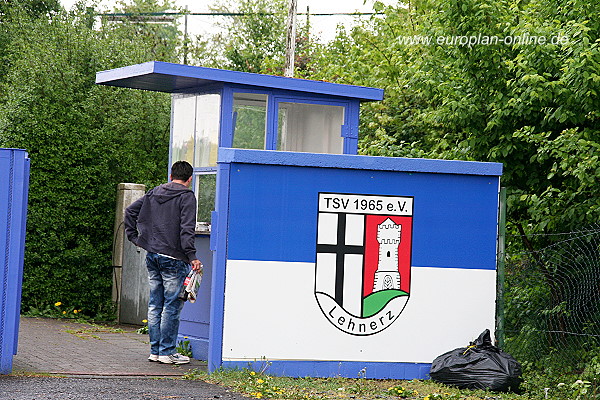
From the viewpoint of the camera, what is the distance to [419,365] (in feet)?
29.5

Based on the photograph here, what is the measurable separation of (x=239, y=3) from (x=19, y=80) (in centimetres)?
2693

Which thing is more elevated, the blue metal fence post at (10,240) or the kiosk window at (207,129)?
the kiosk window at (207,129)

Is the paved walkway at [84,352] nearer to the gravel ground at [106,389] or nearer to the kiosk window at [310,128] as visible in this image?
the gravel ground at [106,389]

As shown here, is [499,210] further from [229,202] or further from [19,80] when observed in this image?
[19,80]

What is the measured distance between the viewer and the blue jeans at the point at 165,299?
30.2 ft

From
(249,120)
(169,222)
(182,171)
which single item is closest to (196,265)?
(169,222)

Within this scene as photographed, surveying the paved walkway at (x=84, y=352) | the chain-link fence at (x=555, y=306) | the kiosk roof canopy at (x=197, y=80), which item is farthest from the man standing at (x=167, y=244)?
the chain-link fence at (x=555, y=306)

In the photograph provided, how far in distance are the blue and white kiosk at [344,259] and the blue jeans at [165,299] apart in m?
0.44

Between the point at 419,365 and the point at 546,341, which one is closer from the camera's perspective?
the point at 419,365

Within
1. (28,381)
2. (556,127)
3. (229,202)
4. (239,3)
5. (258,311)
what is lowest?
(28,381)

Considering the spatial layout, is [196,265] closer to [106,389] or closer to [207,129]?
[207,129]

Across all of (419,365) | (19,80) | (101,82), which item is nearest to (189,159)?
(101,82)

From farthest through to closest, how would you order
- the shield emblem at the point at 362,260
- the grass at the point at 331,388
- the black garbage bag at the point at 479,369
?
1. the shield emblem at the point at 362,260
2. the black garbage bag at the point at 479,369
3. the grass at the point at 331,388

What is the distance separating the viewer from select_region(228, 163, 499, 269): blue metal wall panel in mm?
8633
